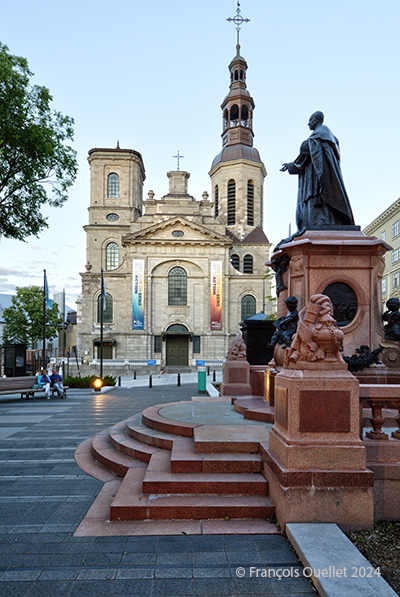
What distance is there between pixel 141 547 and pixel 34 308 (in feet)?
175

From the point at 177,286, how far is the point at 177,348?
7.08 meters

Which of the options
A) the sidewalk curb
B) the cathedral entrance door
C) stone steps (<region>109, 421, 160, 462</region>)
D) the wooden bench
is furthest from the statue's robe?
the cathedral entrance door

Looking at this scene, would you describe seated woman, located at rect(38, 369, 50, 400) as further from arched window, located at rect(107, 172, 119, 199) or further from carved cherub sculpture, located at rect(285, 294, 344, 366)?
arched window, located at rect(107, 172, 119, 199)

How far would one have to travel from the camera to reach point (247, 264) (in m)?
47.0

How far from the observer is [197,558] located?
11.4 ft

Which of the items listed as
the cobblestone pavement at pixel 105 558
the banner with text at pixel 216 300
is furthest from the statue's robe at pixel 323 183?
the banner with text at pixel 216 300

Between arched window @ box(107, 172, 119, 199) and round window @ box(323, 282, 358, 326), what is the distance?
43922mm

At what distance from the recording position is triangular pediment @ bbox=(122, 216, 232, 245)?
39219 mm

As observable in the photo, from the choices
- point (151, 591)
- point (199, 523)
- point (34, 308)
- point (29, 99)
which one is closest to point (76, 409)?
point (199, 523)

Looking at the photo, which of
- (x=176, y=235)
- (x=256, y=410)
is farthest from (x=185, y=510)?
(x=176, y=235)

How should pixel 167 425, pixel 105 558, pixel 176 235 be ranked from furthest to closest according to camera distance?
pixel 176 235 → pixel 167 425 → pixel 105 558

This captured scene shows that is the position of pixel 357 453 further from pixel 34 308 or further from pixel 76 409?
pixel 34 308

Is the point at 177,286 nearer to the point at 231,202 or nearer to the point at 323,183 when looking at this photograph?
the point at 231,202

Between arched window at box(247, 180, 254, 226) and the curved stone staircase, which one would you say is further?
arched window at box(247, 180, 254, 226)
